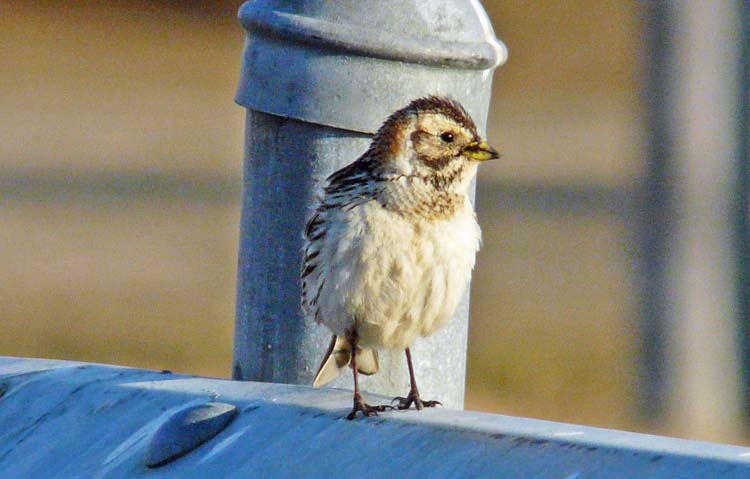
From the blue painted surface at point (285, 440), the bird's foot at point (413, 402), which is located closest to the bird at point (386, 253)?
the bird's foot at point (413, 402)

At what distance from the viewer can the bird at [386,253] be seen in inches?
156

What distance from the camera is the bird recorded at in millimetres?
3963

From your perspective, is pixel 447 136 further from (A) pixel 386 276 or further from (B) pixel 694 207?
(B) pixel 694 207

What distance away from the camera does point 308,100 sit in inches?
147

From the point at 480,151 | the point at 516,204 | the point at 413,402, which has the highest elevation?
the point at 480,151

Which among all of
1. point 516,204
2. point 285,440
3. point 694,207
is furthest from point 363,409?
point 516,204

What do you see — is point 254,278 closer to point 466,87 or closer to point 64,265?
point 466,87

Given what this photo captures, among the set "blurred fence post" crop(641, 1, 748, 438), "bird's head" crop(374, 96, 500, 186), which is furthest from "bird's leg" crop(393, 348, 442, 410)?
"blurred fence post" crop(641, 1, 748, 438)

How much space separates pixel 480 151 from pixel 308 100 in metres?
0.65

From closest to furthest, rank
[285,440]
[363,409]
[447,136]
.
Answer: [285,440]
[363,409]
[447,136]

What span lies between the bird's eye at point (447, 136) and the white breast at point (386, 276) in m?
0.24

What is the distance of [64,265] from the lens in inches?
582

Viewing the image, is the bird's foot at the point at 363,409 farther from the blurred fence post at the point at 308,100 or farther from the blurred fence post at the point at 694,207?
the blurred fence post at the point at 694,207

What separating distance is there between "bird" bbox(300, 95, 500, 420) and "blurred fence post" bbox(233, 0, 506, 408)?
0.07 metres
